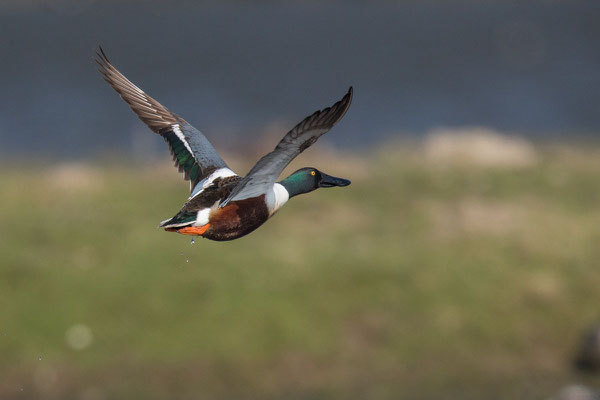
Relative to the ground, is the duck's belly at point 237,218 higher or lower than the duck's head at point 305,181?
lower

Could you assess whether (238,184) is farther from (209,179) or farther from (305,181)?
(209,179)

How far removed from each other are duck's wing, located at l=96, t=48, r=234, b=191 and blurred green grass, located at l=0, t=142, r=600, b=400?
41.2ft

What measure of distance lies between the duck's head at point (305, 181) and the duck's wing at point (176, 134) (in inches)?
34.5

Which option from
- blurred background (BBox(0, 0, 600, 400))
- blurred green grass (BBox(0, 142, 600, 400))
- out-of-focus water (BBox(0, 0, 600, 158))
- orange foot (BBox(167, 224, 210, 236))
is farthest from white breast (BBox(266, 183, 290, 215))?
out-of-focus water (BBox(0, 0, 600, 158))

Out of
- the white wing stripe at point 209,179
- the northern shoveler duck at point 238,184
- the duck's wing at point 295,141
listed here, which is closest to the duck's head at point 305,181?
the northern shoveler duck at point 238,184

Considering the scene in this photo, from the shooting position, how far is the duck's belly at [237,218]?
948 centimetres

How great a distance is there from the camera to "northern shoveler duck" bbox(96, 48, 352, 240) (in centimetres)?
893

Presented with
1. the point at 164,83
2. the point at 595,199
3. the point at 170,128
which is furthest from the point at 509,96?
the point at 170,128

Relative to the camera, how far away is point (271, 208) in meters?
9.55

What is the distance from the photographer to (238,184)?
9.38 meters

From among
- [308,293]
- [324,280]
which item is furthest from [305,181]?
[324,280]

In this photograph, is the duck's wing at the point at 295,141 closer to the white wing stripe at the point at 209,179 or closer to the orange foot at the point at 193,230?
the orange foot at the point at 193,230

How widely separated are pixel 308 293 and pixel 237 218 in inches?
674

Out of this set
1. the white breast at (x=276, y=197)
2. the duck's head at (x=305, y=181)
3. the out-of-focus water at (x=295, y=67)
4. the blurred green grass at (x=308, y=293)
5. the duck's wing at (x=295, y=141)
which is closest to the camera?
the duck's wing at (x=295, y=141)
